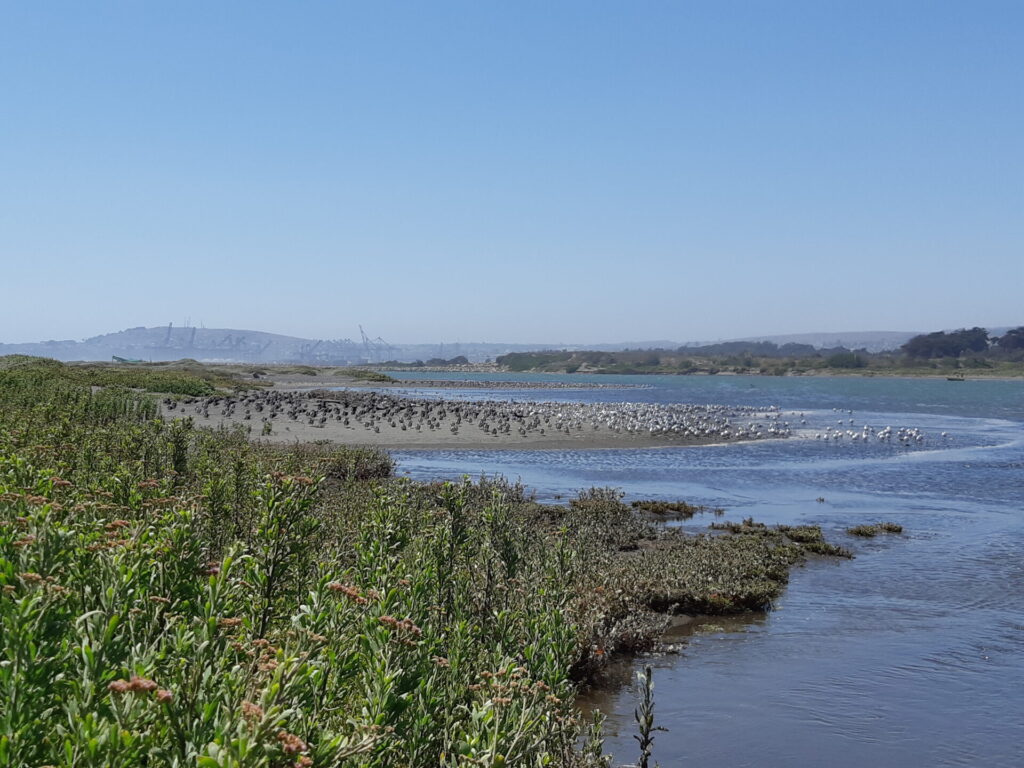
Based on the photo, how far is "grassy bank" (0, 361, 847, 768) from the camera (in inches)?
120

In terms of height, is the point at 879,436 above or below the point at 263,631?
below

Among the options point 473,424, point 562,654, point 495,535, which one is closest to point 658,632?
point 495,535

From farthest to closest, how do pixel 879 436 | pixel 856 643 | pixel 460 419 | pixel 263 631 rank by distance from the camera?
1. pixel 460 419
2. pixel 879 436
3. pixel 856 643
4. pixel 263 631

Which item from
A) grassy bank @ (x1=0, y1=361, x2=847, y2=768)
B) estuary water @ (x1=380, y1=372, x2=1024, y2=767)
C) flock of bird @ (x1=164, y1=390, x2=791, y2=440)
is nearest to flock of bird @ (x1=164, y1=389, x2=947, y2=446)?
flock of bird @ (x1=164, y1=390, x2=791, y2=440)

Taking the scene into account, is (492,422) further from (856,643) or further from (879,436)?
(856,643)

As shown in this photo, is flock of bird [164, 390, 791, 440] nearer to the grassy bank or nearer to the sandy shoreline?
the sandy shoreline

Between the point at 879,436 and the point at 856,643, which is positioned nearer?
the point at 856,643

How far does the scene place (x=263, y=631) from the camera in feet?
17.3

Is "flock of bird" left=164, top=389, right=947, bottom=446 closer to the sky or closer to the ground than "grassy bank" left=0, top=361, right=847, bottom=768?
closer to the ground

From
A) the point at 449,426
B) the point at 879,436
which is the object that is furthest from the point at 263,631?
the point at 879,436

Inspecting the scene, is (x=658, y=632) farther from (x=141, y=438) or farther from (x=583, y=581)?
(x=141, y=438)

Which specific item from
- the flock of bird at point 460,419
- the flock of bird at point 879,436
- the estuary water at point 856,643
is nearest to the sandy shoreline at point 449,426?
the flock of bird at point 460,419

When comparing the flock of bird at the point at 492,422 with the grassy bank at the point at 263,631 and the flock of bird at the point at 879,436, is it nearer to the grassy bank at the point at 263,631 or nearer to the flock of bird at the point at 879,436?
the flock of bird at the point at 879,436

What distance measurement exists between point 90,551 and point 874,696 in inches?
354
